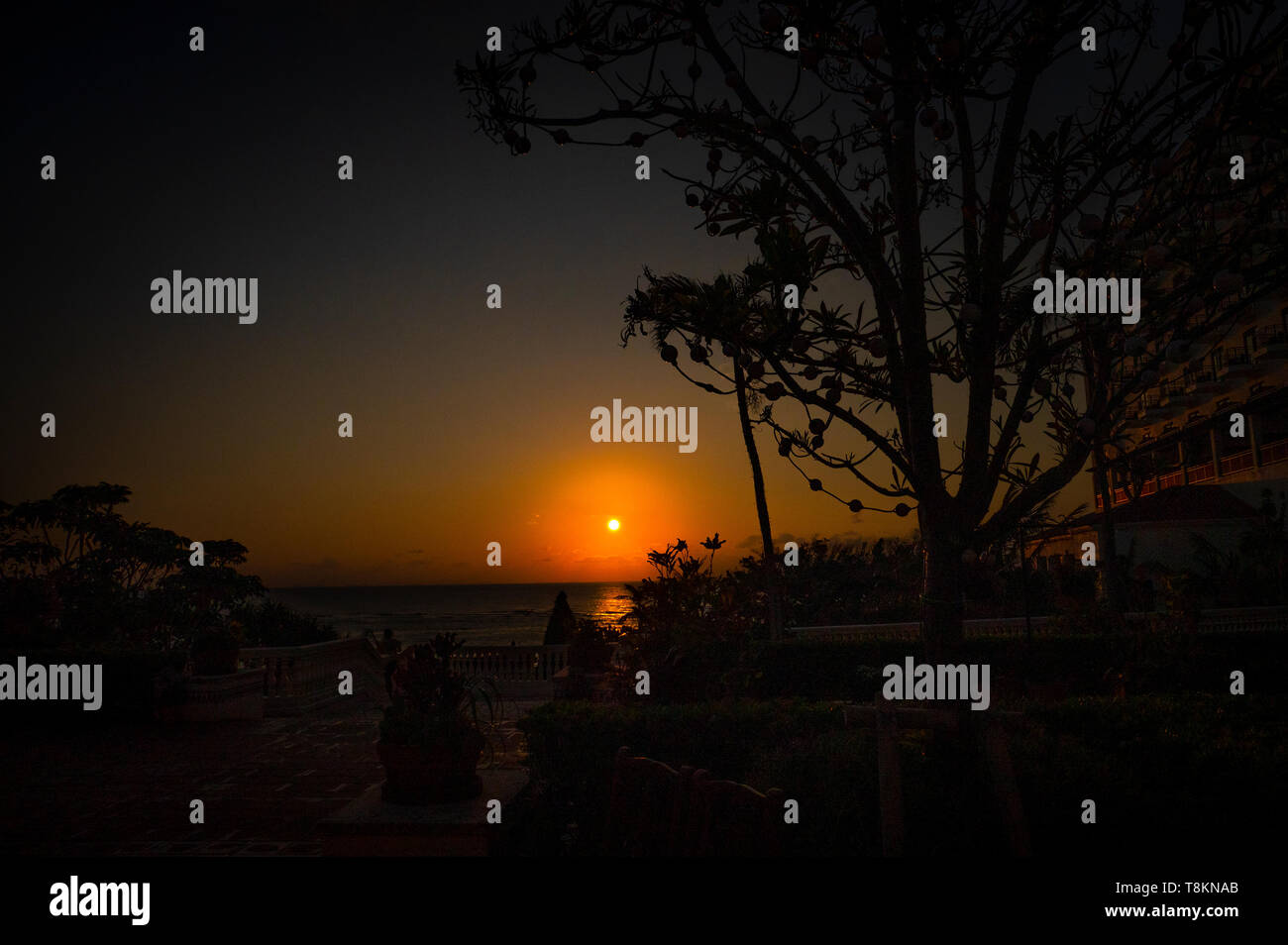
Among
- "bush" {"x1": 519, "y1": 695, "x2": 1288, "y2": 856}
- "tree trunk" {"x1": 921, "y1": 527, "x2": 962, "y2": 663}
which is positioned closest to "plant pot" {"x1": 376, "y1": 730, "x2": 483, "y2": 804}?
"bush" {"x1": 519, "y1": 695, "x2": 1288, "y2": 856}

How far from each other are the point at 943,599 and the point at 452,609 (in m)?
132

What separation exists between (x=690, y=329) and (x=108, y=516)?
23.6m

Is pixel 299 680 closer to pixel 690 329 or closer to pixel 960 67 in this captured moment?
pixel 690 329

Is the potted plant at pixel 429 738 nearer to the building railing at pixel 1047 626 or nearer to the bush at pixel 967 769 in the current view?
the bush at pixel 967 769

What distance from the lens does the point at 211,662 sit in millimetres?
15875

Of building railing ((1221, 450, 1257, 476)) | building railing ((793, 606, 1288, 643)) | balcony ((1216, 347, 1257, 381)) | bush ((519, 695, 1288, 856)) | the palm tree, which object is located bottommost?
building railing ((793, 606, 1288, 643))

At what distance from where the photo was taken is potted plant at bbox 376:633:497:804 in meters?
→ 4.45

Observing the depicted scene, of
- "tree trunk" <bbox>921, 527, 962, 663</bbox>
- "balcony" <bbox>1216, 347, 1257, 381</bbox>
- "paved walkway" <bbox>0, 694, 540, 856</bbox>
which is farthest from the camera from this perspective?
"balcony" <bbox>1216, 347, 1257, 381</bbox>

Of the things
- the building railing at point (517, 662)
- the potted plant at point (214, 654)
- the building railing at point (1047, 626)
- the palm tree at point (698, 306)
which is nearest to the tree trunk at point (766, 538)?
the building railing at point (1047, 626)

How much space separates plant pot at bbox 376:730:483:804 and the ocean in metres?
56.4

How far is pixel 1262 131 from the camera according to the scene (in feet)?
12.7

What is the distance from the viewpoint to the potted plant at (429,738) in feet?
14.6

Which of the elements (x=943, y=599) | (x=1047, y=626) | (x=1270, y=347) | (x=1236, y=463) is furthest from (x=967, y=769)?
(x=1236, y=463)

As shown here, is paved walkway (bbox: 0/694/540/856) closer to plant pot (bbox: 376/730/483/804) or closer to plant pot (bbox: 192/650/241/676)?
plant pot (bbox: 376/730/483/804)
